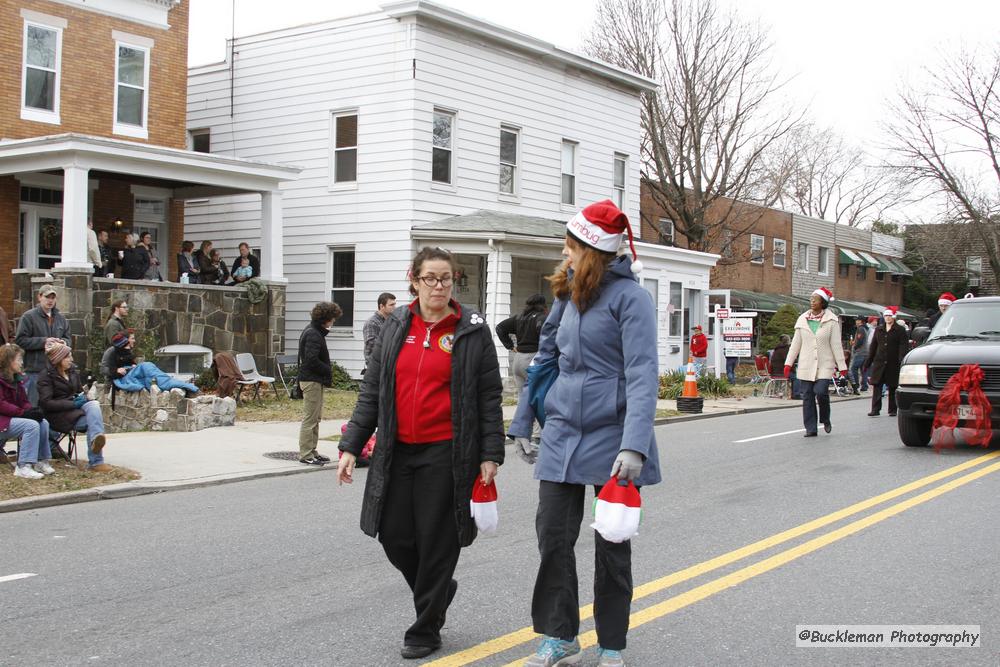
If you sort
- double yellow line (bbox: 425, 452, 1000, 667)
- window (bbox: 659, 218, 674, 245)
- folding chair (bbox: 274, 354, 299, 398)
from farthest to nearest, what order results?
window (bbox: 659, 218, 674, 245)
folding chair (bbox: 274, 354, 299, 398)
double yellow line (bbox: 425, 452, 1000, 667)

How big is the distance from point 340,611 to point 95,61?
18166 millimetres

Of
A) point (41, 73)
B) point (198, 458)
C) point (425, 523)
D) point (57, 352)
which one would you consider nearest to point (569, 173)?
point (41, 73)

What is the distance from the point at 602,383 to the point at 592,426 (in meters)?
0.19

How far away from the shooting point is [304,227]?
23.2 meters

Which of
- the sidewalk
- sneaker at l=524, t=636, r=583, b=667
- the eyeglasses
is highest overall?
the eyeglasses

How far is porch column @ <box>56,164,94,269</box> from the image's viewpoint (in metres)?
16.7

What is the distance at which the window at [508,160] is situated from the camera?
23.8 metres

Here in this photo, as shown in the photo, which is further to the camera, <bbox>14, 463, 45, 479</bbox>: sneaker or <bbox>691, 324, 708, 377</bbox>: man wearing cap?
<bbox>691, 324, 708, 377</bbox>: man wearing cap

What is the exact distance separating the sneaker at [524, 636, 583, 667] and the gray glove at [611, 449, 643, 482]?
83cm

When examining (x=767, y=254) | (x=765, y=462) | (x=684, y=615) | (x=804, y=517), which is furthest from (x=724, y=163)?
(x=684, y=615)

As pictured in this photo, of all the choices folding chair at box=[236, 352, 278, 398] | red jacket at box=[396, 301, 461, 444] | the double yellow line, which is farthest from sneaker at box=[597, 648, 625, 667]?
folding chair at box=[236, 352, 278, 398]

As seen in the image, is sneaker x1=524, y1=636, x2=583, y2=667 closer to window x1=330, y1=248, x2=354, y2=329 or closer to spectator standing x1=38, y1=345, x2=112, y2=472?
spectator standing x1=38, y1=345, x2=112, y2=472

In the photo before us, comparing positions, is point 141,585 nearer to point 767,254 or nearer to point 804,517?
point 804,517

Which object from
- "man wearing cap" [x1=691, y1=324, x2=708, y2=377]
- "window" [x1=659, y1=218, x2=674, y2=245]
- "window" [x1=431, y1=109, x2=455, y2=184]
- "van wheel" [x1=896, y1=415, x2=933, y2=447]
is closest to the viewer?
"van wheel" [x1=896, y1=415, x2=933, y2=447]
